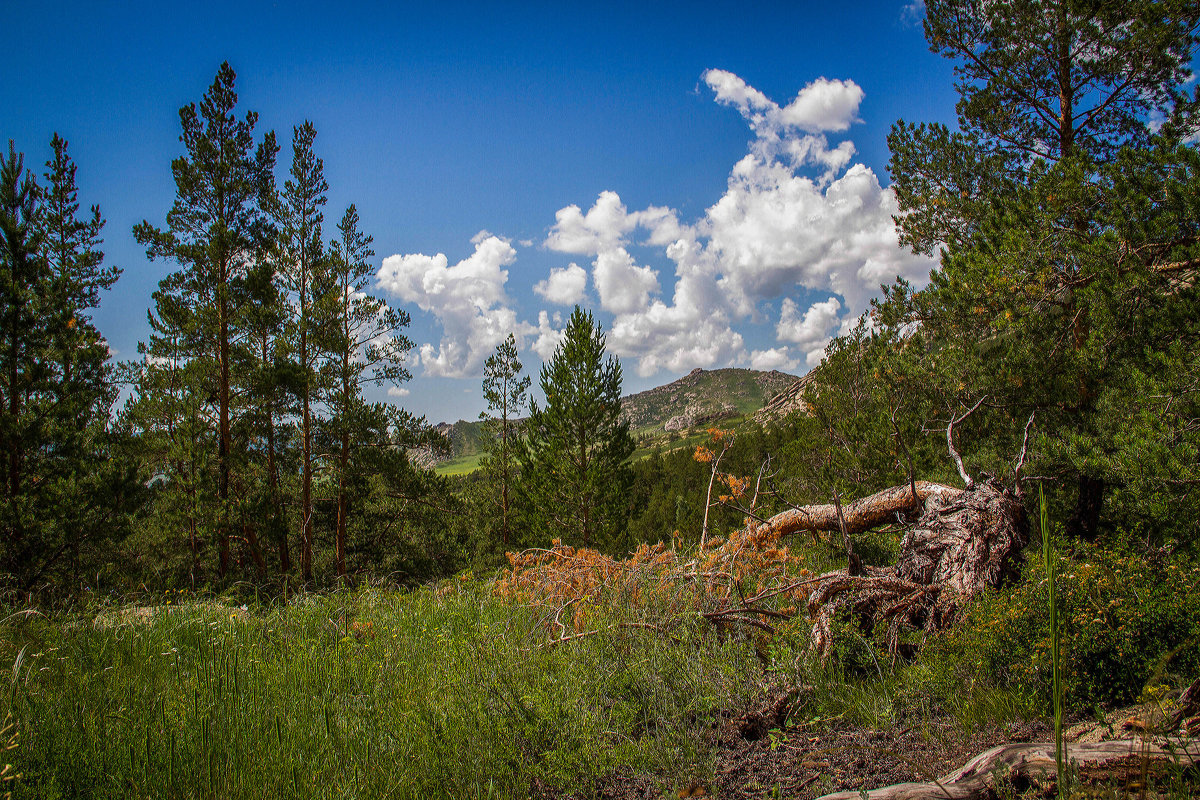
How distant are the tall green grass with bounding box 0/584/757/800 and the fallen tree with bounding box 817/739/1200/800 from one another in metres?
0.97

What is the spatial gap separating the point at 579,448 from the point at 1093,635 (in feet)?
65.8

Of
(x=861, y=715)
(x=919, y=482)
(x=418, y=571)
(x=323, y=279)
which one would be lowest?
(x=418, y=571)

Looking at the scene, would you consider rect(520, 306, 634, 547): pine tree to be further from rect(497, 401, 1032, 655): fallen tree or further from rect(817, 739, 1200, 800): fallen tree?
rect(817, 739, 1200, 800): fallen tree

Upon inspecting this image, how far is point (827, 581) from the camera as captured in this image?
14.0ft

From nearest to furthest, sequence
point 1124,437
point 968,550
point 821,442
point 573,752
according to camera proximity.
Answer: point 573,752 → point 968,550 → point 1124,437 → point 821,442

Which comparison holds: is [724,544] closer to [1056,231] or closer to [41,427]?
[1056,231]

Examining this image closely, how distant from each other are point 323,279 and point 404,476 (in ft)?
22.1

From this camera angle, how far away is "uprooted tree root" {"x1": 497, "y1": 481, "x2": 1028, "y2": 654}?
3967mm

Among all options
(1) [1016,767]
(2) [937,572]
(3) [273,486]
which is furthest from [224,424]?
(1) [1016,767]

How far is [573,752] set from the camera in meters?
2.66

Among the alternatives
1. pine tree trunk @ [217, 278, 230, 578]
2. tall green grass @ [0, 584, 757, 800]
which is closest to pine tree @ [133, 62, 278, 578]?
pine tree trunk @ [217, 278, 230, 578]

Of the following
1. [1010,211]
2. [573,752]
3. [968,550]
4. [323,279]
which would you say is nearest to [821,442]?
[1010,211]

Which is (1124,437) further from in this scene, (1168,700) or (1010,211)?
(1168,700)

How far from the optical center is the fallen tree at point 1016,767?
187 cm
